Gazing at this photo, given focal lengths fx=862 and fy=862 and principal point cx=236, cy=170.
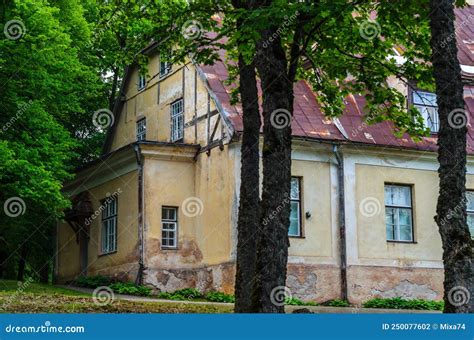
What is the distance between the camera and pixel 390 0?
15.1 m

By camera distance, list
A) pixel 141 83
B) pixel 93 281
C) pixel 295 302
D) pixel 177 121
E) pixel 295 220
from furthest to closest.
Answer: pixel 141 83 → pixel 177 121 → pixel 93 281 → pixel 295 220 → pixel 295 302

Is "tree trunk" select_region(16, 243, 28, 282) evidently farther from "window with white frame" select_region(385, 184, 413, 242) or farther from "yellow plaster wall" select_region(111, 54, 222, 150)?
"window with white frame" select_region(385, 184, 413, 242)

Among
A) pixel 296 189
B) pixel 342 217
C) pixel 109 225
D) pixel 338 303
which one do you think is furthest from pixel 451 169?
pixel 109 225

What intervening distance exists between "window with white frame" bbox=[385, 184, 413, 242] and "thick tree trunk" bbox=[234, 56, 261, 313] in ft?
37.1

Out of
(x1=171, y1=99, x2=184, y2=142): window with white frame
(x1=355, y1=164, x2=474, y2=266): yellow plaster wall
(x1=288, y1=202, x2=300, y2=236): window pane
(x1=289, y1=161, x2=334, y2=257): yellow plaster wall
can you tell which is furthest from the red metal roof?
(x1=288, y1=202, x2=300, y2=236): window pane

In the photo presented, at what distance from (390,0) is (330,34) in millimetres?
1552

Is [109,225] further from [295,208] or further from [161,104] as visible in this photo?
[295,208]

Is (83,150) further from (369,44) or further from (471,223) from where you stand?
(369,44)

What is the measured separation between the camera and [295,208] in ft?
83.7

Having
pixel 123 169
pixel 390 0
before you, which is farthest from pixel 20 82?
pixel 390 0

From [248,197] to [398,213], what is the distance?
11.9 meters

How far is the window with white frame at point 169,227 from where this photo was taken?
26547mm

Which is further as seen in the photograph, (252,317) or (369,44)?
(369,44)

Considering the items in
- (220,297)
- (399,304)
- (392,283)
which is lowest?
(399,304)
